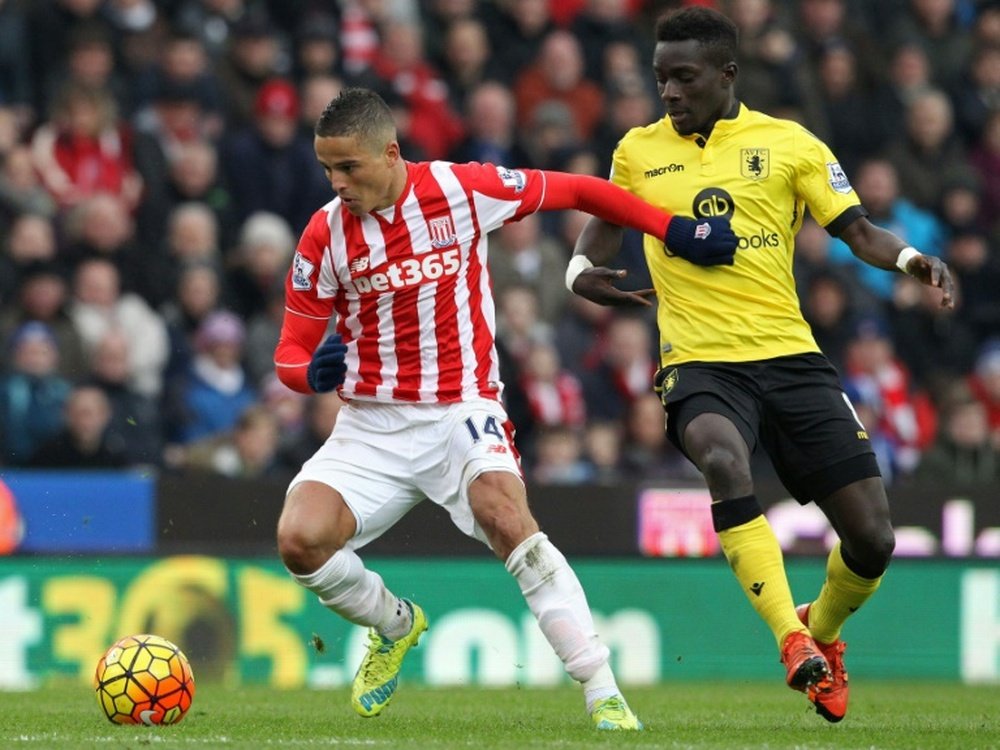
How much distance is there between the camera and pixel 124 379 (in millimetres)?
12469

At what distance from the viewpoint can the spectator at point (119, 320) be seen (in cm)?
1272

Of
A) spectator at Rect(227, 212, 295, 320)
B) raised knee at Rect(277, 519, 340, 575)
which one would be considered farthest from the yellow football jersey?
spectator at Rect(227, 212, 295, 320)

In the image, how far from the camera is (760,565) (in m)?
7.48

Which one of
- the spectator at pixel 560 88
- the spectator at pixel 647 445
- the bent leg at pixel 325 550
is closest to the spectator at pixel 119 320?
the spectator at pixel 647 445

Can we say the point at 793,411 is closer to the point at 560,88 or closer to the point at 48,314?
the point at 48,314

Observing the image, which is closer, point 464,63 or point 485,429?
point 485,429

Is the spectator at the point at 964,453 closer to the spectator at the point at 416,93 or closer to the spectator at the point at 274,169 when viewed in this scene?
the spectator at the point at 416,93

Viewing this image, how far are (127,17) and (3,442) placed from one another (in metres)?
3.65

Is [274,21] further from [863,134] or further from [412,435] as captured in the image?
[412,435]

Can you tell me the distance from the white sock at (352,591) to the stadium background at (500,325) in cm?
332

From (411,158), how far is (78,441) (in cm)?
358

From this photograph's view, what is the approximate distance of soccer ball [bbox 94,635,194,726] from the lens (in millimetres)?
7461

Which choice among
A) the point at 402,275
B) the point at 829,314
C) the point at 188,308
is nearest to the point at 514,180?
the point at 402,275

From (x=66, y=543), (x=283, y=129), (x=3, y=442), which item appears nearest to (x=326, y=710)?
(x=66, y=543)
